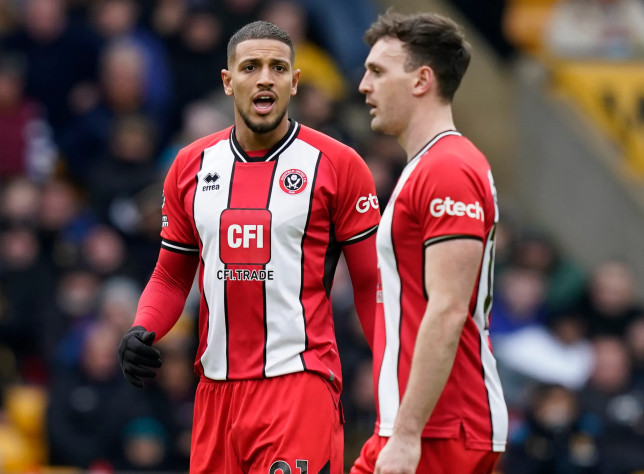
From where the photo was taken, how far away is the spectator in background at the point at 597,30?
11.8 meters

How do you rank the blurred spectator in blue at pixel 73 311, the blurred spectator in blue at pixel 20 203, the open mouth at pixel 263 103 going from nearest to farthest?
1. the open mouth at pixel 263 103
2. the blurred spectator in blue at pixel 73 311
3. the blurred spectator in blue at pixel 20 203

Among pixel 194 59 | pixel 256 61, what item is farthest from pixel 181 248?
pixel 194 59

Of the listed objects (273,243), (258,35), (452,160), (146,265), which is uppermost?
(258,35)

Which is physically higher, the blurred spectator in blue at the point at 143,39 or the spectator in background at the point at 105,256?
the blurred spectator in blue at the point at 143,39

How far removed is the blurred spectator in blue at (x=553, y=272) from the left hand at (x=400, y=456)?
6.54 m

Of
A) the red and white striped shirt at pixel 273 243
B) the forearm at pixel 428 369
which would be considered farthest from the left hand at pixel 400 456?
the red and white striped shirt at pixel 273 243

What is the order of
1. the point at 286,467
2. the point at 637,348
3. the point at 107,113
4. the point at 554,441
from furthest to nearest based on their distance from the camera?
the point at 107,113 < the point at 637,348 < the point at 554,441 < the point at 286,467

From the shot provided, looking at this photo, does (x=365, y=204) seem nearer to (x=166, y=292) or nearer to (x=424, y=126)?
(x=424, y=126)

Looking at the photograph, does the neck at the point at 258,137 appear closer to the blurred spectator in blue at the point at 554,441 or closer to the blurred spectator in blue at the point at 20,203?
the blurred spectator in blue at the point at 554,441

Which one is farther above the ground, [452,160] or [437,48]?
[437,48]

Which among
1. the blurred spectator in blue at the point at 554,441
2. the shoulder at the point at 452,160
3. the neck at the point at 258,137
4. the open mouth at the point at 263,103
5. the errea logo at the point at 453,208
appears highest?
the open mouth at the point at 263,103

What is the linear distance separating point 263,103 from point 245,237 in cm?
58

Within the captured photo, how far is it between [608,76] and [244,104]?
300 inches

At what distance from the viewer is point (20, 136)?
36.1 ft
